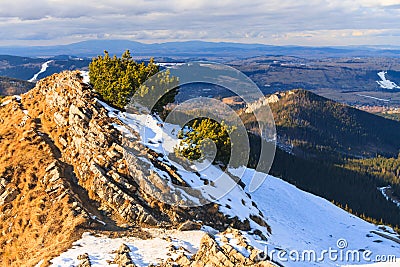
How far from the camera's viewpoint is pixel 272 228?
48.7 meters

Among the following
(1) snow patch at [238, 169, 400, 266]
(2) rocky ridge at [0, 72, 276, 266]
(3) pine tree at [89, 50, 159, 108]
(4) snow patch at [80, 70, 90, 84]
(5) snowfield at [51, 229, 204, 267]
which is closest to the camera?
(5) snowfield at [51, 229, 204, 267]

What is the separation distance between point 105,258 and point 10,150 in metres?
26.2

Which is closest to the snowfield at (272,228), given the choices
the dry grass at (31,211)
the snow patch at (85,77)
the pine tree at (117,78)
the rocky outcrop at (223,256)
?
the rocky outcrop at (223,256)

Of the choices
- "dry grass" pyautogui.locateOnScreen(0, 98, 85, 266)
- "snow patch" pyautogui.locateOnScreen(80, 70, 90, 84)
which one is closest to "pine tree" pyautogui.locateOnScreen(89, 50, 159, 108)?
"snow patch" pyautogui.locateOnScreen(80, 70, 90, 84)

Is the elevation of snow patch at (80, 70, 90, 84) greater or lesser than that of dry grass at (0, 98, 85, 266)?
greater

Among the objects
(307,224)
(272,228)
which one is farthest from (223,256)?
(307,224)

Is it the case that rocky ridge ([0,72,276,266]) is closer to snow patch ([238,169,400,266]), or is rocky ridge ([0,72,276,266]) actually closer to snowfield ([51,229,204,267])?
snowfield ([51,229,204,267])

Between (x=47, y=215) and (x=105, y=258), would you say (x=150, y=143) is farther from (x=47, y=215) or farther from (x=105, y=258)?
(x=105, y=258)

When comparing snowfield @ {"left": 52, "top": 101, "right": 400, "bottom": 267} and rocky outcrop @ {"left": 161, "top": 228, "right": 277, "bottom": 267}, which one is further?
snowfield @ {"left": 52, "top": 101, "right": 400, "bottom": 267}

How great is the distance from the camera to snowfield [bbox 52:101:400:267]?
106 feet

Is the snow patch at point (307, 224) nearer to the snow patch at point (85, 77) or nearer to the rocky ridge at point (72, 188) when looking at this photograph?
the rocky ridge at point (72, 188)

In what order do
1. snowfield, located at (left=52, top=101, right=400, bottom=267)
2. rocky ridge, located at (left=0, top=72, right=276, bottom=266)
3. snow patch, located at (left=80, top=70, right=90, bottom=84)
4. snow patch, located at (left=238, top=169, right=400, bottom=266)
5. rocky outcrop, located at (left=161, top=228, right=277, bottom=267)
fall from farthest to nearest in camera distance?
1. snow patch, located at (left=80, top=70, right=90, bottom=84)
2. snow patch, located at (left=238, top=169, right=400, bottom=266)
3. rocky ridge, located at (left=0, top=72, right=276, bottom=266)
4. snowfield, located at (left=52, top=101, right=400, bottom=267)
5. rocky outcrop, located at (left=161, top=228, right=277, bottom=267)

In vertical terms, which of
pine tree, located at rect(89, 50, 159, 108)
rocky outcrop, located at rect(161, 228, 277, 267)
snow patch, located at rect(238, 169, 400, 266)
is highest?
pine tree, located at rect(89, 50, 159, 108)

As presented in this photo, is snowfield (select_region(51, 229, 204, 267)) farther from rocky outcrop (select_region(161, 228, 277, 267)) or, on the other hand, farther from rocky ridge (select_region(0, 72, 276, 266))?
rocky outcrop (select_region(161, 228, 277, 267))
